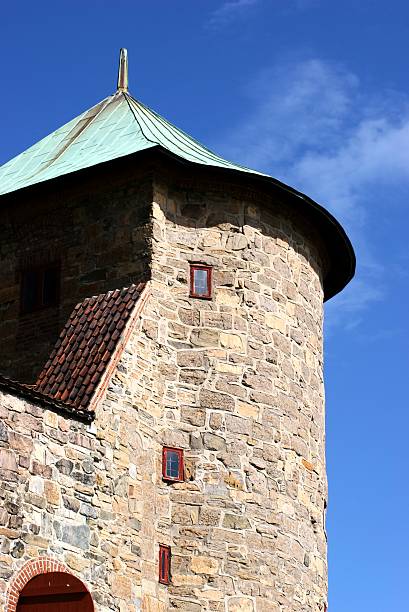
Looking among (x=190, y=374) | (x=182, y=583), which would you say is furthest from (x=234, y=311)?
(x=182, y=583)

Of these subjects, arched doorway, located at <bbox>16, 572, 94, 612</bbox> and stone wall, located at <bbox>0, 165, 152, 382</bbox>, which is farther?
stone wall, located at <bbox>0, 165, 152, 382</bbox>

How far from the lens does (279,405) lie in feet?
61.9

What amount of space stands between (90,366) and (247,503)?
3003mm

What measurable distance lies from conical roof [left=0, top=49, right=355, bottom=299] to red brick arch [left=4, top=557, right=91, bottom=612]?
667 cm

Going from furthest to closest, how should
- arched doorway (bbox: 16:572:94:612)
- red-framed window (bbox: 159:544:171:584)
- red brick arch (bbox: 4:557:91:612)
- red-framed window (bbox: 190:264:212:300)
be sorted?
red-framed window (bbox: 190:264:212:300) < red-framed window (bbox: 159:544:171:584) < arched doorway (bbox: 16:572:94:612) < red brick arch (bbox: 4:557:91:612)

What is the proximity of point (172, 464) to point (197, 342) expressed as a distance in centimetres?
188

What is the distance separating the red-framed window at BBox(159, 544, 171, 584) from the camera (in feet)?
56.0

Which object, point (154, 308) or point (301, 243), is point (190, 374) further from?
point (301, 243)

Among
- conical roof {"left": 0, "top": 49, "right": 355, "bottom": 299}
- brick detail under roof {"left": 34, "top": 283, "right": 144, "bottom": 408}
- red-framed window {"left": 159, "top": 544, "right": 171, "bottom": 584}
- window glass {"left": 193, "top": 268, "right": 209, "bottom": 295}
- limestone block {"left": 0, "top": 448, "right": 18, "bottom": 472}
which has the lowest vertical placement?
red-framed window {"left": 159, "top": 544, "right": 171, "bottom": 584}

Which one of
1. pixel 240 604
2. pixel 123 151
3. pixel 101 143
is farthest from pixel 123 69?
pixel 240 604

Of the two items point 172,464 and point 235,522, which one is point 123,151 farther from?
point 235,522

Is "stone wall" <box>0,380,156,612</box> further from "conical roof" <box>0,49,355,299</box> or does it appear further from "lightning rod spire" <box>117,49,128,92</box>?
"lightning rod spire" <box>117,49,128,92</box>

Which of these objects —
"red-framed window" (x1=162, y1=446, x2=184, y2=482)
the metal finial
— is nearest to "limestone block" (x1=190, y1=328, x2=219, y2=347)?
"red-framed window" (x1=162, y1=446, x2=184, y2=482)

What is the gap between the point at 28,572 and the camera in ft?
47.0
